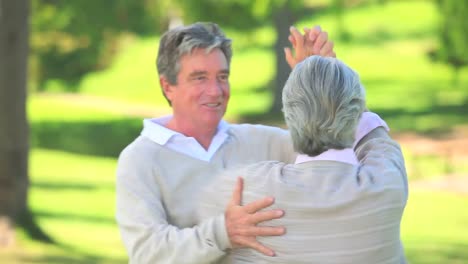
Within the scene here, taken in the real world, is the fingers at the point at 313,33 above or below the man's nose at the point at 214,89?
above

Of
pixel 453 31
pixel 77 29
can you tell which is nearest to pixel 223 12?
pixel 453 31

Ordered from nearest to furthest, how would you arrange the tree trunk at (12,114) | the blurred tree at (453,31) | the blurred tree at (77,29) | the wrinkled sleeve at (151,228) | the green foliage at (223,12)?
the wrinkled sleeve at (151,228), the tree trunk at (12,114), the blurred tree at (77,29), the blurred tree at (453,31), the green foliage at (223,12)

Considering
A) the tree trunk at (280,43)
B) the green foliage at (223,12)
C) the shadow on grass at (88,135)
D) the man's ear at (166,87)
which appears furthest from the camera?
the tree trunk at (280,43)

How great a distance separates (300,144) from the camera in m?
2.64

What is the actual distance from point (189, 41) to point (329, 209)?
66 cm

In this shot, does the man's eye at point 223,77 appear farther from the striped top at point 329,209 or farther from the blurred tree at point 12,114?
the blurred tree at point 12,114

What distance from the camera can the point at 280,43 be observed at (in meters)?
25.7

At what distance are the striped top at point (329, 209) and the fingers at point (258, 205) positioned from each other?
0.06ft

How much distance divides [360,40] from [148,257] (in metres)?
32.1

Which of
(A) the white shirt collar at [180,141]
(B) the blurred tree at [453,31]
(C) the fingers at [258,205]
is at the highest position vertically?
(A) the white shirt collar at [180,141]

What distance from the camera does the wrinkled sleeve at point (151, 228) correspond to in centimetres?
273

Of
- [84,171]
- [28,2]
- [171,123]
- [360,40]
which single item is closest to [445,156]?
[84,171]

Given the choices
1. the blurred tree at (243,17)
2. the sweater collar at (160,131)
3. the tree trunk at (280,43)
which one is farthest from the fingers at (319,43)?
the tree trunk at (280,43)

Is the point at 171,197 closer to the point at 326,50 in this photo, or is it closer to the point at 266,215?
the point at 266,215
